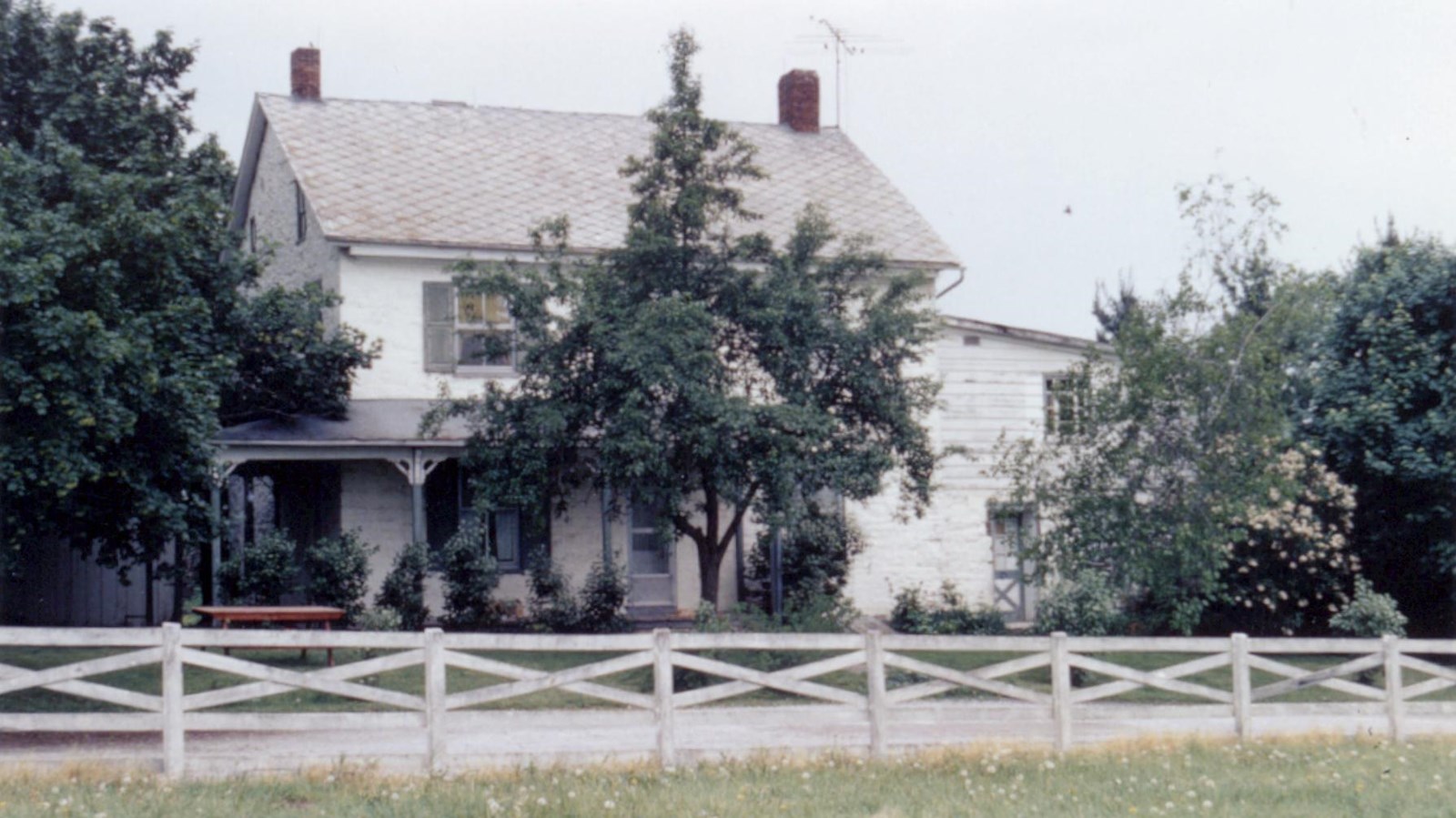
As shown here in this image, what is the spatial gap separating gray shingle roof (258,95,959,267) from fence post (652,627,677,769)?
485 inches

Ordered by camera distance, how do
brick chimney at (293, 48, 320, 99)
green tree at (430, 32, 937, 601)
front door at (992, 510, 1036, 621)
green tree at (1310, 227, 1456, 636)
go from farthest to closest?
brick chimney at (293, 48, 320, 99)
front door at (992, 510, 1036, 621)
green tree at (1310, 227, 1456, 636)
green tree at (430, 32, 937, 601)

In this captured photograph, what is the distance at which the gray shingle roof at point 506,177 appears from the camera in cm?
2342

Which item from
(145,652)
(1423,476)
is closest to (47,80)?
(145,652)

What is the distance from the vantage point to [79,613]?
948 inches

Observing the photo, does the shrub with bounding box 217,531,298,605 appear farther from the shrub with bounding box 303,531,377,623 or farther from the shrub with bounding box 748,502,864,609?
the shrub with bounding box 748,502,864,609

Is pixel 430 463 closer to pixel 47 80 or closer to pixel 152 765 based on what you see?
pixel 47 80

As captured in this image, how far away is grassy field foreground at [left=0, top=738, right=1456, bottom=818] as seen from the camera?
32.1ft

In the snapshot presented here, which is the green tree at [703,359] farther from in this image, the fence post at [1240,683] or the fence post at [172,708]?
the fence post at [172,708]

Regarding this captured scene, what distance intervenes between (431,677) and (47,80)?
9.93m

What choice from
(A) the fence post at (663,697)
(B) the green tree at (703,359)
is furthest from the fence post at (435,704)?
(B) the green tree at (703,359)

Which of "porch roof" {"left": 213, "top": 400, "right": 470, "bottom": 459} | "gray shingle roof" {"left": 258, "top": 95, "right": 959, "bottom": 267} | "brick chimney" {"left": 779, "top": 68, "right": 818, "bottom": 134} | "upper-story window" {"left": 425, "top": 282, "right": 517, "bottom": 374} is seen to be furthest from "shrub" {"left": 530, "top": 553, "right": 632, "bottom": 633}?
"brick chimney" {"left": 779, "top": 68, "right": 818, "bottom": 134}

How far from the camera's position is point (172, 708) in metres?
10.8

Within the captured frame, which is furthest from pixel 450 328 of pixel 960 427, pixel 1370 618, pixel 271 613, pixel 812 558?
pixel 1370 618

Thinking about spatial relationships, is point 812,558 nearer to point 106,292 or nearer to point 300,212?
point 300,212
